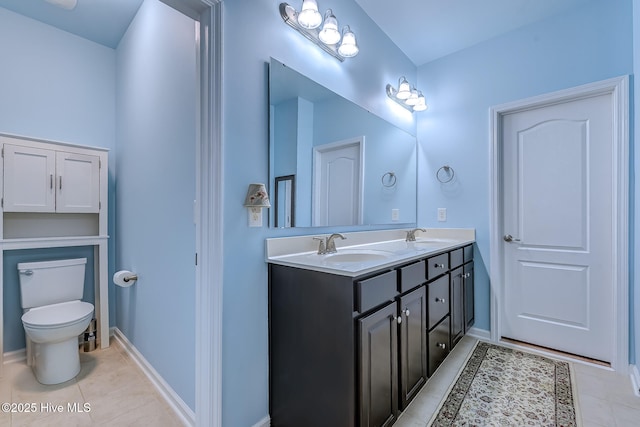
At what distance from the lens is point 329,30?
1.64 metres

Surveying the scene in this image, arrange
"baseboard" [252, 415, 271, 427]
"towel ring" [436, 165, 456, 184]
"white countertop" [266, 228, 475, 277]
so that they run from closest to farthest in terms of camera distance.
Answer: "white countertop" [266, 228, 475, 277]
"baseboard" [252, 415, 271, 427]
"towel ring" [436, 165, 456, 184]

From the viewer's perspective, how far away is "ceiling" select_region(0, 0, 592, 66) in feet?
6.77

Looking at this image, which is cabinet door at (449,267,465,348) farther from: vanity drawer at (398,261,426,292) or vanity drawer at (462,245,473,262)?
vanity drawer at (398,261,426,292)

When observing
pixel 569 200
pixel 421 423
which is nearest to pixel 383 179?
pixel 569 200

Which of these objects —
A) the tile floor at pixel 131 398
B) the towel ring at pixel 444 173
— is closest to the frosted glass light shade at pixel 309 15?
the towel ring at pixel 444 173

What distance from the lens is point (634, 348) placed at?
1.83 meters

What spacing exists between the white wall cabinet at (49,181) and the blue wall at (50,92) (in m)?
0.27

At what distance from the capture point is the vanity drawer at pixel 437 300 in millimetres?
1703

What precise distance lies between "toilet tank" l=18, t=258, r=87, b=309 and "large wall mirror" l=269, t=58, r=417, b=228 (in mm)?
2025

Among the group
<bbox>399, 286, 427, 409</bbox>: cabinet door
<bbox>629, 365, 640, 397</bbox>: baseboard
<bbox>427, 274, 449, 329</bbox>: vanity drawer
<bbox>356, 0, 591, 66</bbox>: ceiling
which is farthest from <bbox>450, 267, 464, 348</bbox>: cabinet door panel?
<bbox>356, 0, 591, 66</bbox>: ceiling

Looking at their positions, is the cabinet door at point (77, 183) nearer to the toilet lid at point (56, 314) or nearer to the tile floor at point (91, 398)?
the toilet lid at point (56, 314)

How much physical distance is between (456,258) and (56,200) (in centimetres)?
317

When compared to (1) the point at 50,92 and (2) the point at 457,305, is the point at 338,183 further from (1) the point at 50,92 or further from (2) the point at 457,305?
(1) the point at 50,92

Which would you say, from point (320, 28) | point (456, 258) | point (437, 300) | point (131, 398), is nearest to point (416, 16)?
point (320, 28)
